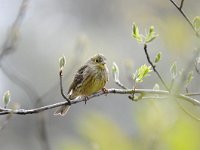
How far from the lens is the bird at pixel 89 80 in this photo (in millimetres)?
5926

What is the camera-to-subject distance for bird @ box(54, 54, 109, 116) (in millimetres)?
5926

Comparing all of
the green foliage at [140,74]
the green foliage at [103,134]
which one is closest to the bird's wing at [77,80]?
the green foliage at [103,134]

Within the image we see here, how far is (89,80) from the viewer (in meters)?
6.10

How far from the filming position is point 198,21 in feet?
13.6

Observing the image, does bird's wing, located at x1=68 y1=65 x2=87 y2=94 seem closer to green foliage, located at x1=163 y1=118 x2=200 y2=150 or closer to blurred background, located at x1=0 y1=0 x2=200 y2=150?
blurred background, located at x1=0 y1=0 x2=200 y2=150

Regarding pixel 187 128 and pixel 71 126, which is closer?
pixel 187 128

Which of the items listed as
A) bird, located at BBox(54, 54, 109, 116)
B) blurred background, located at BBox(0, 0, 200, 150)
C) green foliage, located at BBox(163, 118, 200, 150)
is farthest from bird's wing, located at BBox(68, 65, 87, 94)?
green foliage, located at BBox(163, 118, 200, 150)

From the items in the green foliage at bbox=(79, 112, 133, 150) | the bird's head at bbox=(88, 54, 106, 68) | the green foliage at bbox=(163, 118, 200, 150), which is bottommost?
the green foliage at bbox=(79, 112, 133, 150)

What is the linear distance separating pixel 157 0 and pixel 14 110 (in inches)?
310

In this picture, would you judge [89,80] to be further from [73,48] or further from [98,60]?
[73,48]

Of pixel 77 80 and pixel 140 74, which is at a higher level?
pixel 140 74

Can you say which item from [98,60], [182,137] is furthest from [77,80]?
[182,137]

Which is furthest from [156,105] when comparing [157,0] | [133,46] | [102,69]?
[133,46]

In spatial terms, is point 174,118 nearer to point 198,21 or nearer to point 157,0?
point 198,21
